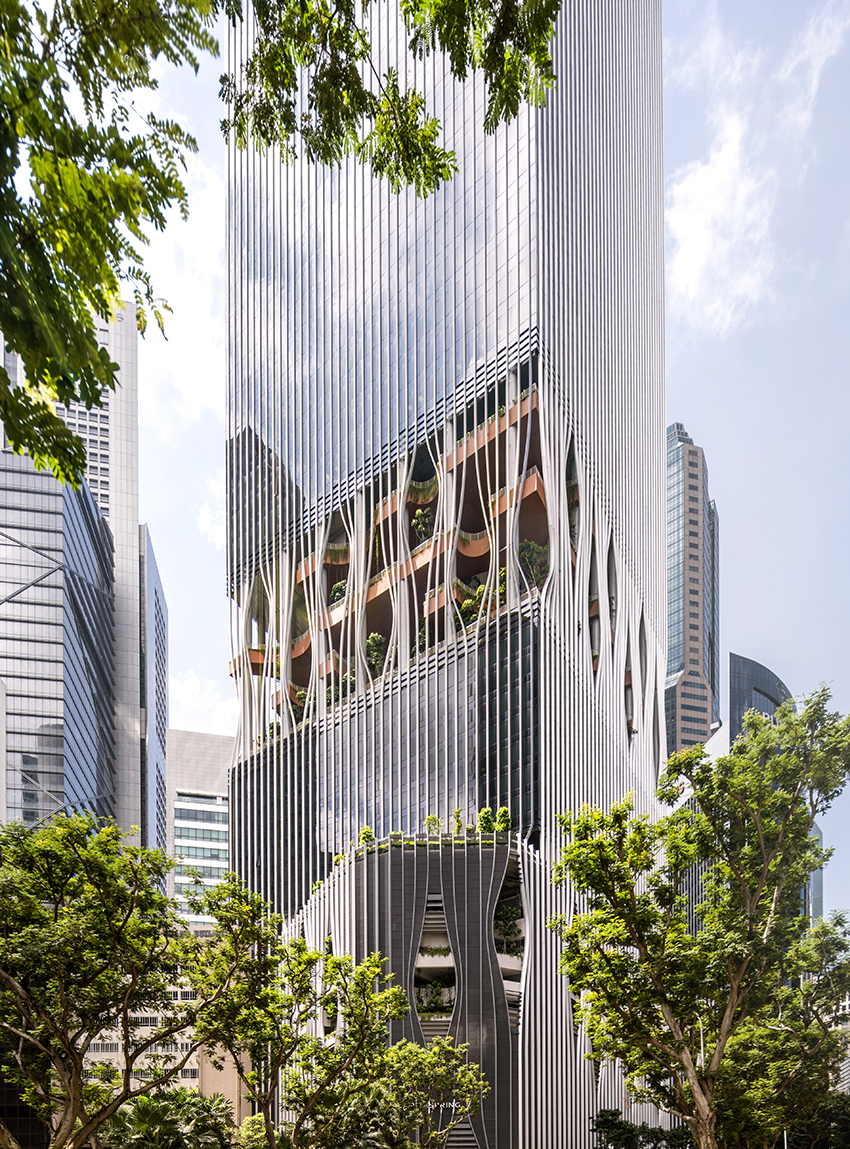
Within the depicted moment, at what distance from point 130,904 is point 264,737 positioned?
3490cm

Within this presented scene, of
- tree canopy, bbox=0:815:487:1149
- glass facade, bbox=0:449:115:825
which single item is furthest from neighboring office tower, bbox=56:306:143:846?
tree canopy, bbox=0:815:487:1149

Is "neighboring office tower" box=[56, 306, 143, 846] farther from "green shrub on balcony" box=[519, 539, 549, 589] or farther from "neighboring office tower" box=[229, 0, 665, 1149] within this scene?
"green shrub on balcony" box=[519, 539, 549, 589]

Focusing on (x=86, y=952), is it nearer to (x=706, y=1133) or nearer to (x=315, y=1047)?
(x=315, y=1047)

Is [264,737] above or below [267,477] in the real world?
below

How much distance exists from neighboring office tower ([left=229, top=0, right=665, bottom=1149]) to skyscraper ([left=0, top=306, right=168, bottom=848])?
57.2ft

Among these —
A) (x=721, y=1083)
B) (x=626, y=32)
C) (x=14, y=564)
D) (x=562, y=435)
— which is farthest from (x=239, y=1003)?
(x=14, y=564)

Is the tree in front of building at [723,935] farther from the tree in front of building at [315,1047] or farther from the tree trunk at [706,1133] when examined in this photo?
the tree in front of building at [315,1047]

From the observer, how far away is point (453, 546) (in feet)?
141

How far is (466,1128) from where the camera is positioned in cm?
3500

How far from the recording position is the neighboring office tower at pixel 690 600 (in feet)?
579

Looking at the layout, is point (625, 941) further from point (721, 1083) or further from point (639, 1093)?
point (721, 1083)

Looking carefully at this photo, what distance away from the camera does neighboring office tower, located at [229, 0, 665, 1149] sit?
3841cm

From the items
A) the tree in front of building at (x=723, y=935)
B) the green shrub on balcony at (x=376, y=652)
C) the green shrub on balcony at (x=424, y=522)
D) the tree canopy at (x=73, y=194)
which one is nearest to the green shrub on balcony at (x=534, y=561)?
the green shrub on balcony at (x=424, y=522)

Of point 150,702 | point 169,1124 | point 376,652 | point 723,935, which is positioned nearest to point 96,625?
point 150,702
